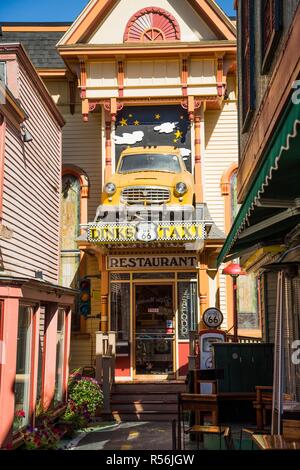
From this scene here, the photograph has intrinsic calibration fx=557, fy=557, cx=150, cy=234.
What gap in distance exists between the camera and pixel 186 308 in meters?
16.5

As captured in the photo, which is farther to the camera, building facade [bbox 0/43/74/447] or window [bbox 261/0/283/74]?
building facade [bbox 0/43/74/447]

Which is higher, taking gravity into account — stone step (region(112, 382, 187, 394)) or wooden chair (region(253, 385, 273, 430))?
wooden chair (region(253, 385, 273, 430))

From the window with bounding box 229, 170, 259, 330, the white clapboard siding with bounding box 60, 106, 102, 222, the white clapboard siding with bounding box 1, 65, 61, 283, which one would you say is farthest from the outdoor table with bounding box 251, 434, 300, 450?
the white clapboard siding with bounding box 60, 106, 102, 222

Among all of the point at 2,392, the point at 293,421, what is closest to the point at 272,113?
the point at 293,421

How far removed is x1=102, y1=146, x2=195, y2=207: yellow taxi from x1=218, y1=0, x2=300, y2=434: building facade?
438 centimetres

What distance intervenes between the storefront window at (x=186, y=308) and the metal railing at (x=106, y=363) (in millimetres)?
2049

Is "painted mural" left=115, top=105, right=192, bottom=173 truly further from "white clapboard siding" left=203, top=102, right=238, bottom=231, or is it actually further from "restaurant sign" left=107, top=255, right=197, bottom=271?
"restaurant sign" left=107, top=255, right=197, bottom=271

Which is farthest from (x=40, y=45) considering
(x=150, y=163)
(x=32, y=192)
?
(x=32, y=192)

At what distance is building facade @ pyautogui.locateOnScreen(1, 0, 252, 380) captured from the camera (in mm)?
16219

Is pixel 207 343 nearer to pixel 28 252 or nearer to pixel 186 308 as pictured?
pixel 186 308

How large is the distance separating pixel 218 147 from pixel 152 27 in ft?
14.7

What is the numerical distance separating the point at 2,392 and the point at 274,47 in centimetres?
607

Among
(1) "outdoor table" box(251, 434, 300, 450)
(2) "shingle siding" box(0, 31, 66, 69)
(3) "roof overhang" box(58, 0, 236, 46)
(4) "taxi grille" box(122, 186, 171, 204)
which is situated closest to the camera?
(1) "outdoor table" box(251, 434, 300, 450)

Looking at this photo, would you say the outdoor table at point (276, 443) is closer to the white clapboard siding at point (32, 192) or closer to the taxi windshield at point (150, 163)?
the white clapboard siding at point (32, 192)
